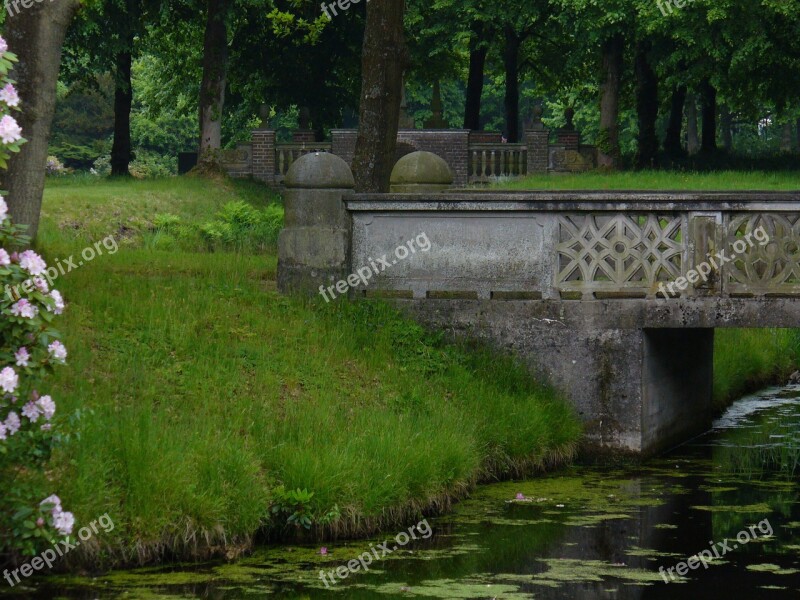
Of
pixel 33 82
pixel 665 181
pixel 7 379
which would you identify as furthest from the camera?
pixel 665 181

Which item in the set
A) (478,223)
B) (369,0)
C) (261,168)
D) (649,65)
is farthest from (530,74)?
(478,223)

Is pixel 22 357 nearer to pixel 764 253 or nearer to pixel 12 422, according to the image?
pixel 12 422

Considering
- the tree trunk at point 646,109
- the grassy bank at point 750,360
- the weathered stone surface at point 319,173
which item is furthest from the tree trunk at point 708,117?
the weathered stone surface at point 319,173

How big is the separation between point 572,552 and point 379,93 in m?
9.53

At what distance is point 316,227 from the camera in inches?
611

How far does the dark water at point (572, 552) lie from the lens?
32.2 feet

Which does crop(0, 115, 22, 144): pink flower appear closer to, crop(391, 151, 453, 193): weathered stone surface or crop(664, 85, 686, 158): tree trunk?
crop(391, 151, 453, 193): weathered stone surface

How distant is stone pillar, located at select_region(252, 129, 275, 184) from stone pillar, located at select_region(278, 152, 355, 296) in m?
23.6

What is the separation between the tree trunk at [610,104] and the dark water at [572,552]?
24.9 metres

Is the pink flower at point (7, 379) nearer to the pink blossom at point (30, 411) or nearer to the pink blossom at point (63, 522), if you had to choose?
the pink blossom at point (30, 411)

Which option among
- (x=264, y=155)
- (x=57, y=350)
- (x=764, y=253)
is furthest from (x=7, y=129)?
(x=264, y=155)

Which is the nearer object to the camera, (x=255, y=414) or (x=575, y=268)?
(x=255, y=414)

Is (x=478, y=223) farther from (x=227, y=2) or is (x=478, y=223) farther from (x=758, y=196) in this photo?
(x=227, y=2)

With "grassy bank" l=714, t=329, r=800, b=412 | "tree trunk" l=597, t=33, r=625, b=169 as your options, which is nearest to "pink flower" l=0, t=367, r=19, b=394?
"grassy bank" l=714, t=329, r=800, b=412
